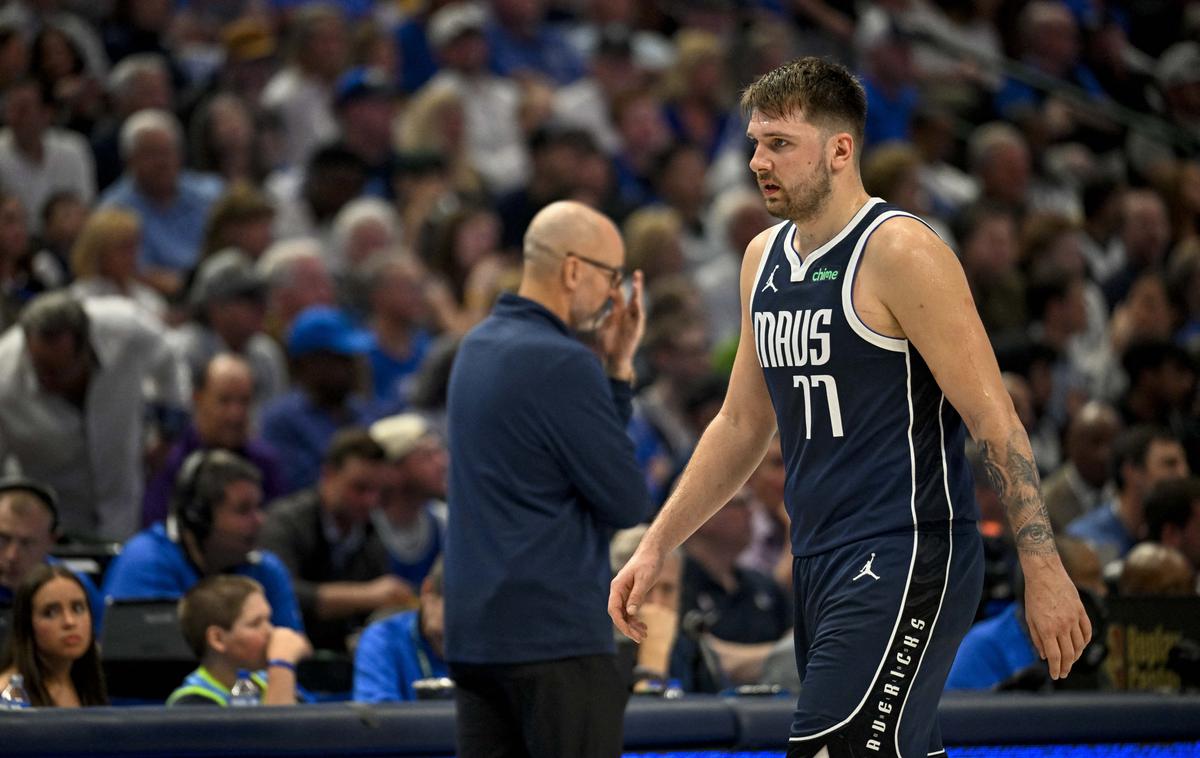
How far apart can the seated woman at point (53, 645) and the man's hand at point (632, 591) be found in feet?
6.93

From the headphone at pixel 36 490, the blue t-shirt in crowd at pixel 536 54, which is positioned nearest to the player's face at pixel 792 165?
the headphone at pixel 36 490

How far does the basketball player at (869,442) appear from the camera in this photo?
3.50 metres

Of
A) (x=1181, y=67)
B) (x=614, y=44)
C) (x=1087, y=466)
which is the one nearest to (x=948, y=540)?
(x=1087, y=466)

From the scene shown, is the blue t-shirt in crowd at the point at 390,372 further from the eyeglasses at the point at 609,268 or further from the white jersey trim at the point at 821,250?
the white jersey trim at the point at 821,250

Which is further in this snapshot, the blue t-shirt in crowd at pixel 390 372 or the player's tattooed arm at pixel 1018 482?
the blue t-shirt in crowd at pixel 390 372

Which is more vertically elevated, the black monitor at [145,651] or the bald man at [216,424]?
the bald man at [216,424]

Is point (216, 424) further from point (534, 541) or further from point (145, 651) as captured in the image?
point (534, 541)

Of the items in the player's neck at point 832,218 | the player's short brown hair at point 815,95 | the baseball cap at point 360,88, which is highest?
the baseball cap at point 360,88

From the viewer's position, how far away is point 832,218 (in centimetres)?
375

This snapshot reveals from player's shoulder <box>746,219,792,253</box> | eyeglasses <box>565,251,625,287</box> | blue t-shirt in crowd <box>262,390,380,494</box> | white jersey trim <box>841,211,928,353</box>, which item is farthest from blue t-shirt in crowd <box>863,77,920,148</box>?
white jersey trim <box>841,211,928,353</box>

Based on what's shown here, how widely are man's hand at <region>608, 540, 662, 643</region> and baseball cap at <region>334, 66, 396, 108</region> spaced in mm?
7166

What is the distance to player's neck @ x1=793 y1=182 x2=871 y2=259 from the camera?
3.75 metres

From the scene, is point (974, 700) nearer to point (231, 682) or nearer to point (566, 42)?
point (231, 682)

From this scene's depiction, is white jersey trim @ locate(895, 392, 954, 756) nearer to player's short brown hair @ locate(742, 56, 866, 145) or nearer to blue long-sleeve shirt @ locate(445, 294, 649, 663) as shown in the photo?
player's short brown hair @ locate(742, 56, 866, 145)
